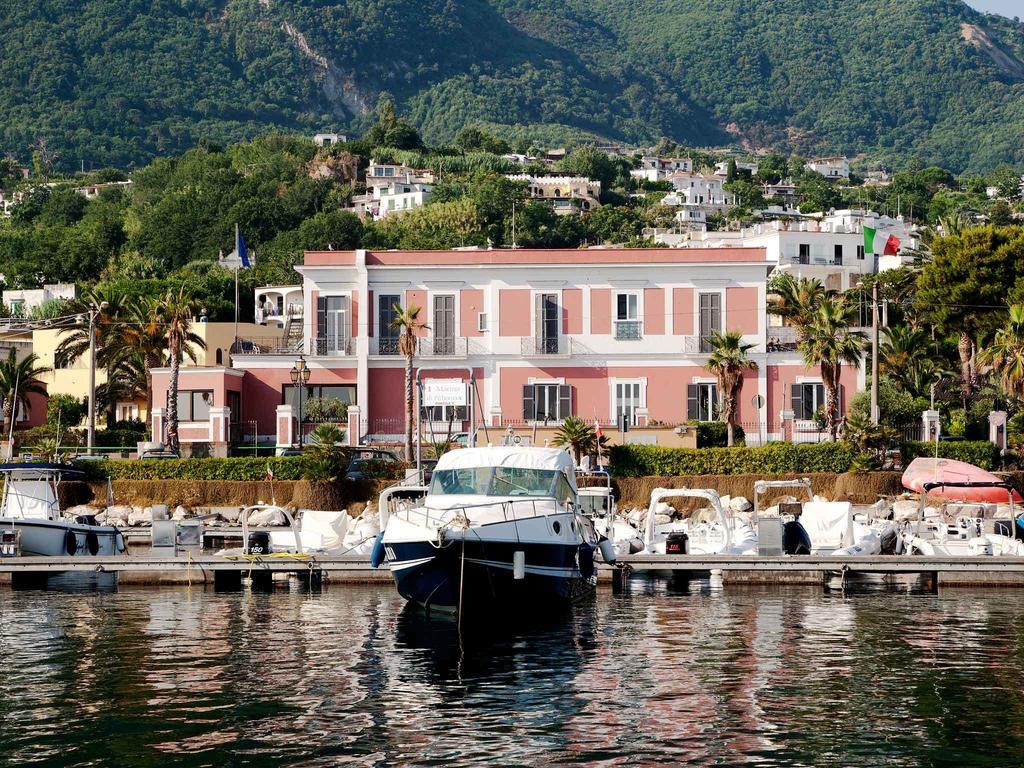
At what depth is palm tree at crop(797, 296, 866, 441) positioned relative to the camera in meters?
66.1

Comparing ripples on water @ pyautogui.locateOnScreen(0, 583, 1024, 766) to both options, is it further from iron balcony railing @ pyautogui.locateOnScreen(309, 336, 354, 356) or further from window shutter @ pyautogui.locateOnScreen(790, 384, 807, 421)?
iron balcony railing @ pyautogui.locateOnScreen(309, 336, 354, 356)

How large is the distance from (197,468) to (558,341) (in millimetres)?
17050

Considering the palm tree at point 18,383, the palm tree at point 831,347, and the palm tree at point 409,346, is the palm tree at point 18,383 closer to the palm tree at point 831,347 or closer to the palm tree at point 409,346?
the palm tree at point 409,346

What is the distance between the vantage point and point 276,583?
46.5 meters

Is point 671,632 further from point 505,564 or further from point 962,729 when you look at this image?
point 962,729

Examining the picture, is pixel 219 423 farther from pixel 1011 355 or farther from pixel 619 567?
pixel 1011 355

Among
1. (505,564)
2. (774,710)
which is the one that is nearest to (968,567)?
(505,564)

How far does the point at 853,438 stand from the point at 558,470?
85.1ft

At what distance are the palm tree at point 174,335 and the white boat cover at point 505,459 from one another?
100.0ft

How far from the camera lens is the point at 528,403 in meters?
70.8

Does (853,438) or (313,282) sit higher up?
(313,282)

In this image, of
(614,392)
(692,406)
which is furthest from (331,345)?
(692,406)

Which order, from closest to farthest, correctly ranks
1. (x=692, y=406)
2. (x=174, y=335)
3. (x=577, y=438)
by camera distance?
(x=577, y=438) → (x=174, y=335) → (x=692, y=406)

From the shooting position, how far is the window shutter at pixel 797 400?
70625 millimetres
